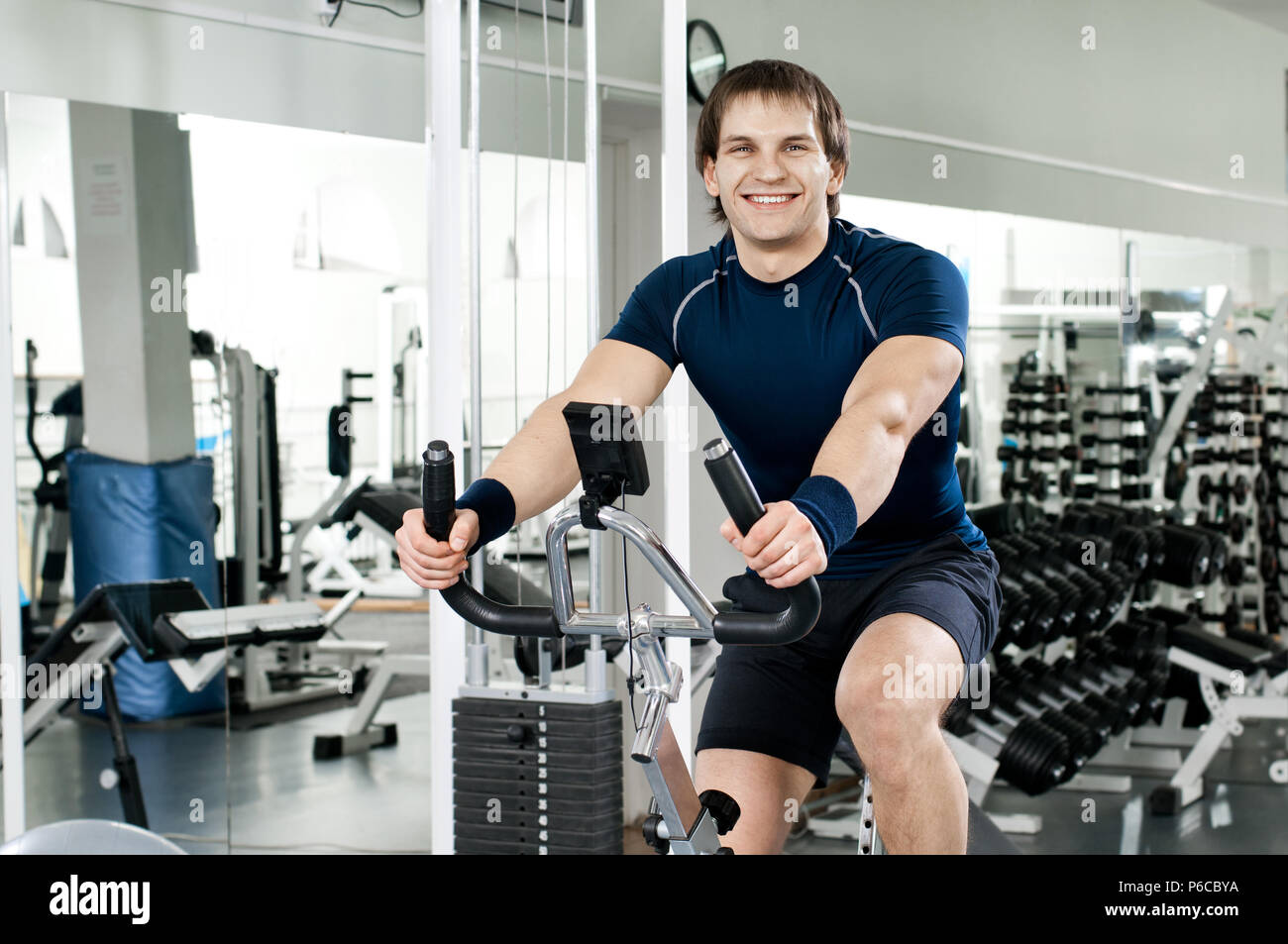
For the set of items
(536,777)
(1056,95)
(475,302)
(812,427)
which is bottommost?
(536,777)

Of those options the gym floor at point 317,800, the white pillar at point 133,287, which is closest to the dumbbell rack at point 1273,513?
the gym floor at point 317,800

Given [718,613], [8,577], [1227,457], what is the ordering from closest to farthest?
1. [718,613]
2. [8,577]
3. [1227,457]

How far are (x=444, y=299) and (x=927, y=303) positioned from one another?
1307 mm

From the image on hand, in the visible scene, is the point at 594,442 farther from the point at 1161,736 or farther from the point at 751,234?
the point at 1161,736

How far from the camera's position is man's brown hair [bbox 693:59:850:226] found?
64.5 inches

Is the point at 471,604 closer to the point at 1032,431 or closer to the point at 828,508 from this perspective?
the point at 828,508

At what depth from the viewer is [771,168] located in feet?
5.34

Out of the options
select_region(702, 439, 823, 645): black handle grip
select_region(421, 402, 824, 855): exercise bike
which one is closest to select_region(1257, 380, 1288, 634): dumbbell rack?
select_region(421, 402, 824, 855): exercise bike

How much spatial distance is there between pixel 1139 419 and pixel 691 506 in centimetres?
Answer: 263

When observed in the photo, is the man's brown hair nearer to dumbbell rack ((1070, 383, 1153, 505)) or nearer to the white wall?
the white wall

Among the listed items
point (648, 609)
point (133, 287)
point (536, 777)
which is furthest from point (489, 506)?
point (133, 287)

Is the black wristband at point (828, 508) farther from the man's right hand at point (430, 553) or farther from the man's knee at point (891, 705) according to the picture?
the man's right hand at point (430, 553)
